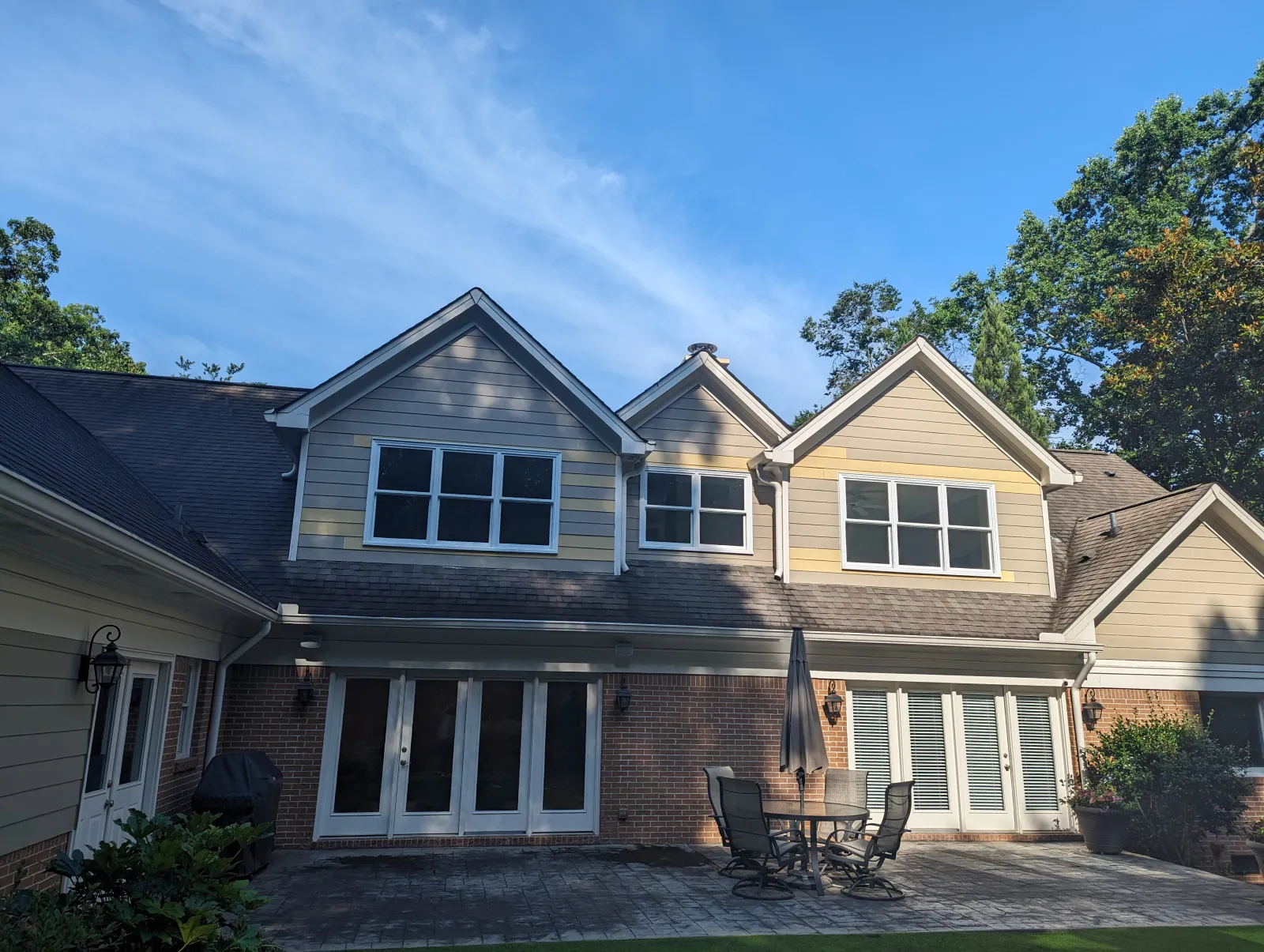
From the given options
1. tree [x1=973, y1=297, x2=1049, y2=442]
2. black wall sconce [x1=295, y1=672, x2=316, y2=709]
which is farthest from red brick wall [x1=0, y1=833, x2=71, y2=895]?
tree [x1=973, y1=297, x2=1049, y2=442]

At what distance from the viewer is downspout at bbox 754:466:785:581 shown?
12891mm

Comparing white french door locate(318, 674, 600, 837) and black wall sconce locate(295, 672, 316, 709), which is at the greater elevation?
black wall sconce locate(295, 672, 316, 709)

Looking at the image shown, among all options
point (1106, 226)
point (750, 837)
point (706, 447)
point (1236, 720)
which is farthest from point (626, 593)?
point (1106, 226)

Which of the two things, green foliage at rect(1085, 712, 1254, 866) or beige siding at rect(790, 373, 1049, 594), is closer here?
green foliage at rect(1085, 712, 1254, 866)

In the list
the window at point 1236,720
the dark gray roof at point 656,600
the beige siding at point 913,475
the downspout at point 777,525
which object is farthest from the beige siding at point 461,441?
the window at point 1236,720

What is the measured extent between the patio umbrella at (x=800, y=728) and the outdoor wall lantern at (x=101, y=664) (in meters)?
6.59

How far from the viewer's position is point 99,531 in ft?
16.8

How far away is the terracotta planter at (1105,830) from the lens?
36.8ft

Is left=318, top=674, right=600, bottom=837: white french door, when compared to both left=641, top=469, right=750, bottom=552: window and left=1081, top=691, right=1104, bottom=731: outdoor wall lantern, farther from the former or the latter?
left=1081, top=691, right=1104, bottom=731: outdoor wall lantern

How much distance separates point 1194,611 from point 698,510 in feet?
25.5

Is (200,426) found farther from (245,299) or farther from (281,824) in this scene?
(245,299)

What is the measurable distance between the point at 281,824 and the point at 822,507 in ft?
28.6

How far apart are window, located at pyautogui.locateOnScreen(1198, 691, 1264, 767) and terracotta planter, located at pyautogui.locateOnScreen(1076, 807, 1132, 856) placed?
8.92 feet

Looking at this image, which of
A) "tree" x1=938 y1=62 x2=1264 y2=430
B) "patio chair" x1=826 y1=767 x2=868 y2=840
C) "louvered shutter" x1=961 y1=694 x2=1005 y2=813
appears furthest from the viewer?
"tree" x1=938 y1=62 x2=1264 y2=430
